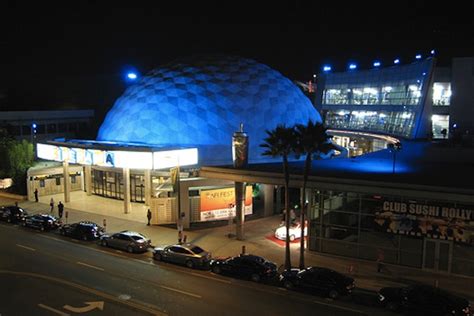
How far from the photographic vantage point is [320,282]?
902 inches

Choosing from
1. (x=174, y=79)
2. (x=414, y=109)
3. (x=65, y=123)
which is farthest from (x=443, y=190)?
(x=65, y=123)

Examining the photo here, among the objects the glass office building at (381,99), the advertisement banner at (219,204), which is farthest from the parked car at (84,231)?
the glass office building at (381,99)

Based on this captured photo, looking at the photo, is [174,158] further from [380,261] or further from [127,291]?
[380,261]

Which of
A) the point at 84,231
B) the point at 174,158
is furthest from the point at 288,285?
the point at 174,158

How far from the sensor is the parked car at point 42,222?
3592 cm

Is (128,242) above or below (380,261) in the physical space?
above

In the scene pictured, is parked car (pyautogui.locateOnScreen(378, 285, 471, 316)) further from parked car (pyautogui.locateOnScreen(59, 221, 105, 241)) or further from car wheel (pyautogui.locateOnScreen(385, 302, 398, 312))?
parked car (pyautogui.locateOnScreen(59, 221, 105, 241))

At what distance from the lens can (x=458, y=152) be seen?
125 ft

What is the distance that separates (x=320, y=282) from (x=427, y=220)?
28.3 feet

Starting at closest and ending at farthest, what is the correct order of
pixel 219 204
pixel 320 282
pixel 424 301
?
pixel 424 301 < pixel 320 282 < pixel 219 204

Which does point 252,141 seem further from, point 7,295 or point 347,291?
point 7,295

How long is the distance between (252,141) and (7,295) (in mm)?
28120

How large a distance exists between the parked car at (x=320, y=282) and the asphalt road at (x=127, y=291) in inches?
16.5

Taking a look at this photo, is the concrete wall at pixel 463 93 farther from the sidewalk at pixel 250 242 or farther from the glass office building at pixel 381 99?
the sidewalk at pixel 250 242
